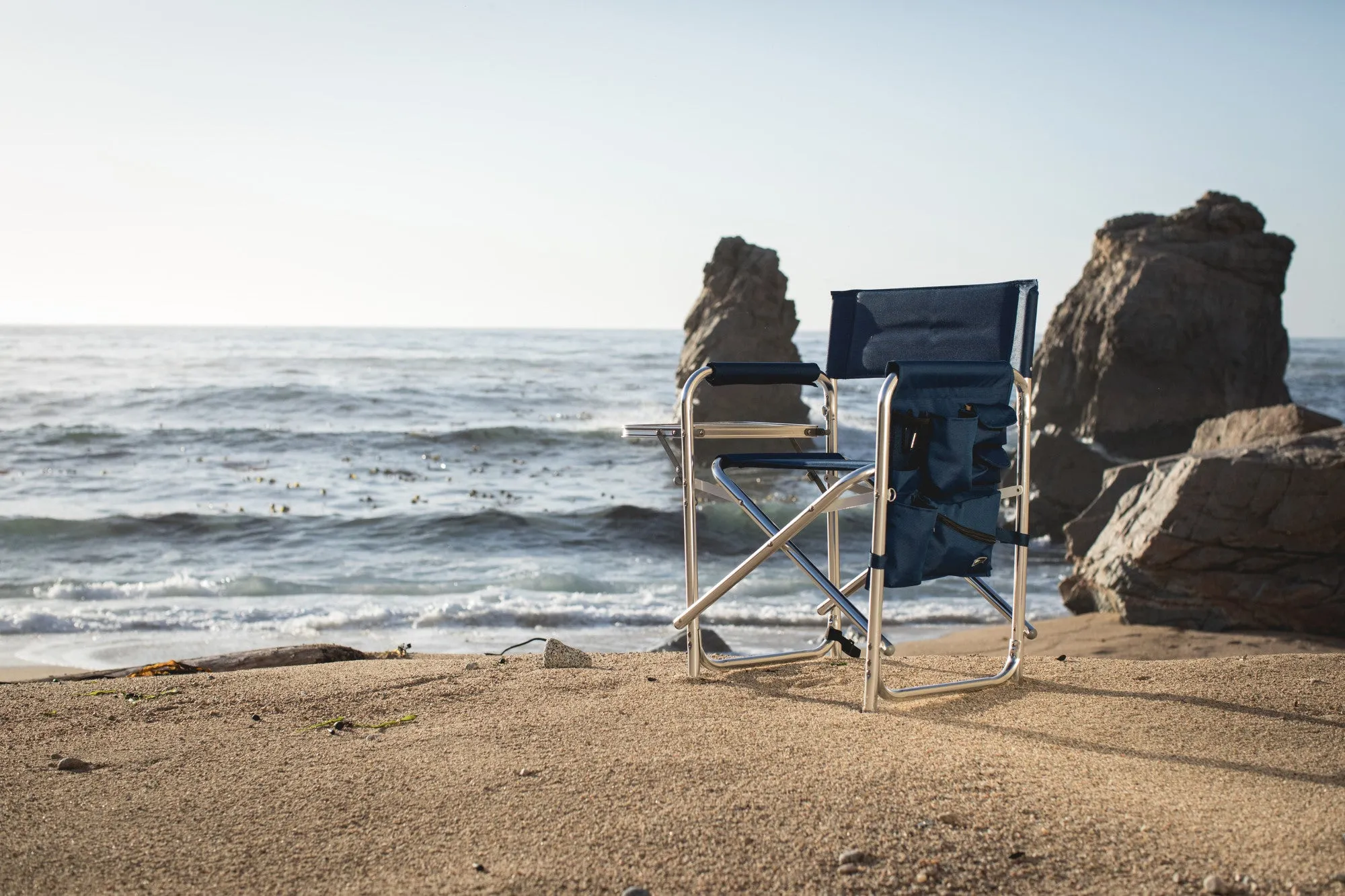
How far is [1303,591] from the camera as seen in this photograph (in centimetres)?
563

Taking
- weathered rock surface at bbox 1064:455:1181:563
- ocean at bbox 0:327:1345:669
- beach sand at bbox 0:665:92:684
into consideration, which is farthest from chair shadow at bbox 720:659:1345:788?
beach sand at bbox 0:665:92:684

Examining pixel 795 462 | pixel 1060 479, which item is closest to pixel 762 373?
pixel 795 462

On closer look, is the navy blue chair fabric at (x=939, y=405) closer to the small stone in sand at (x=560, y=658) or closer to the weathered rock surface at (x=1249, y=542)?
the small stone in sand at (x=560, y=658)

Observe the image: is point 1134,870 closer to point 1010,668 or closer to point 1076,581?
point 1010,668

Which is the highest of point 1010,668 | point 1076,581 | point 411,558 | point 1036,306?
point 1036,306

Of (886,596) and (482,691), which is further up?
(482,691)

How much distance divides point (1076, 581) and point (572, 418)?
60.1ft

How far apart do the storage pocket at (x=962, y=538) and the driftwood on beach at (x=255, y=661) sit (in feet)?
8.53

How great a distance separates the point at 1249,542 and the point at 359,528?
9335 millimetres

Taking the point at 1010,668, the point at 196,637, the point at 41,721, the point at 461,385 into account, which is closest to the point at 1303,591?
the point at 1010,668

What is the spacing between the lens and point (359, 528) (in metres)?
12.2

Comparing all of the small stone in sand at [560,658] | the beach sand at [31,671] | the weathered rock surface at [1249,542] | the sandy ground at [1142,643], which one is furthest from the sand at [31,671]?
the weathered rock surface at [1249,542]

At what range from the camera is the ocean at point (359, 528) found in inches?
322

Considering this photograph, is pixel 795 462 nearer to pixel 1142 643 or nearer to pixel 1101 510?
pixel 1142 643
